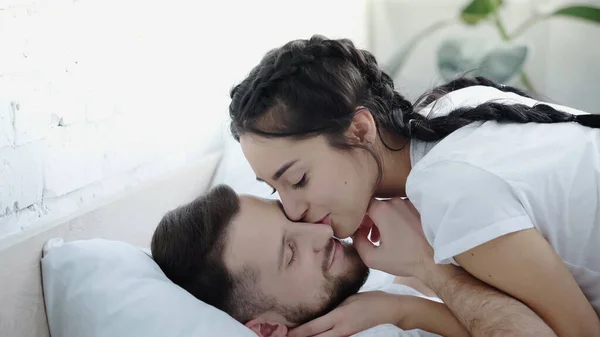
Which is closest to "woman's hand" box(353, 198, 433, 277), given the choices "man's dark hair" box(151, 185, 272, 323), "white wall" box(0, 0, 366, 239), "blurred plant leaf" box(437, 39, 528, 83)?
"man's dark hair" box(151, 185, 272, 323)

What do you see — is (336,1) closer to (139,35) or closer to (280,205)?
(139,35)

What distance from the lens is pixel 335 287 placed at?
1373 millimetres

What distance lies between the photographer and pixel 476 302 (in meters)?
1.15

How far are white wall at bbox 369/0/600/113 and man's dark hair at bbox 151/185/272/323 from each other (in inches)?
55.0

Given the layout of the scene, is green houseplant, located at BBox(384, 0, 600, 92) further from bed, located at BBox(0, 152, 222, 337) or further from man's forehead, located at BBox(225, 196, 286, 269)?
man's forehead, located at BBox(225, 196, 286, 269)

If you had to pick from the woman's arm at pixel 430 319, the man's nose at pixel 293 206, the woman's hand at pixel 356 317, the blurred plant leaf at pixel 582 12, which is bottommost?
the woman's arm at pixel 430 319

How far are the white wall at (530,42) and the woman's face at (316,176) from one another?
124 cm

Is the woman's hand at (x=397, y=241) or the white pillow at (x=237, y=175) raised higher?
the woman's hand at (x=397, y=241)

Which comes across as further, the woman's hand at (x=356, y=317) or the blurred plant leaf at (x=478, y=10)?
the blurred plant leaf at (x=478, y=10)

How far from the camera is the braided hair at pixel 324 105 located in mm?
1254

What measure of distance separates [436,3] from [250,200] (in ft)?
4.86

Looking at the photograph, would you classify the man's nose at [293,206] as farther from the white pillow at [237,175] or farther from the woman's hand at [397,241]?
the white pillow at [237,175]

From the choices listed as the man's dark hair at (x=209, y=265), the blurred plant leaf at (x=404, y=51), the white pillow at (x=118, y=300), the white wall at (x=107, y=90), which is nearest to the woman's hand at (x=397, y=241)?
the white pillow at (x=118, y=300)

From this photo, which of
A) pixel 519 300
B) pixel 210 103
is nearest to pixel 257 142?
pixel 519 300
